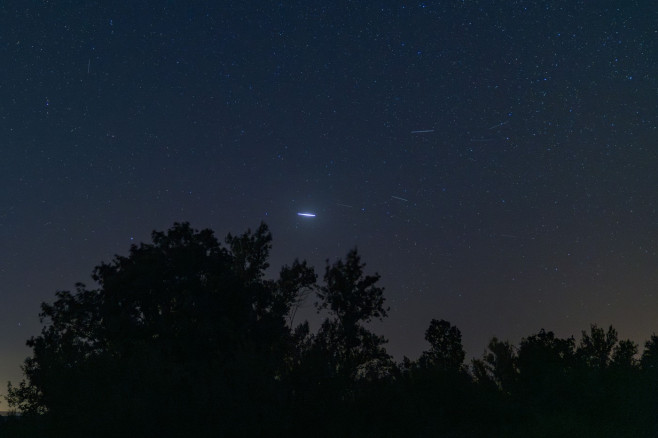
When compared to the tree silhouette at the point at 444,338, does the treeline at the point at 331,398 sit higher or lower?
lower

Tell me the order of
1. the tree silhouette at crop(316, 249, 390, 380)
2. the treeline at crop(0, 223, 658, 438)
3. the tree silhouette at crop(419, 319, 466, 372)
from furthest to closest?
the tree silhouette at crop(419, 319, 466, 372) → the tree silhouette at crop(316, 249, 390, 380) → the treeline at crop(0, 223, 658, 438)

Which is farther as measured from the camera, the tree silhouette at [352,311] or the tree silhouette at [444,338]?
the tree silhouette at [444,338]

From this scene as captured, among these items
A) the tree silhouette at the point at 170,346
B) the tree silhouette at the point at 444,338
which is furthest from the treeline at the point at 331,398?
the tree silhouette at the point at 444,338

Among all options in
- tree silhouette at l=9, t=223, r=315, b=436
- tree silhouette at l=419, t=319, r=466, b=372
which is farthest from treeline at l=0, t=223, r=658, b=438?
tree silhouette at l=419, t=319, r=466, b=372

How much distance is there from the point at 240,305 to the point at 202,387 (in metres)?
16.4

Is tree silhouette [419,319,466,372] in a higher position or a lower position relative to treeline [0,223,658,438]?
higher

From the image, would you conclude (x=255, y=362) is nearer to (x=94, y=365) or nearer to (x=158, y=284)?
(x=94, y=365)

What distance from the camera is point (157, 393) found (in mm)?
18391

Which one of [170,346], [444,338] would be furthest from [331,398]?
[444,338]

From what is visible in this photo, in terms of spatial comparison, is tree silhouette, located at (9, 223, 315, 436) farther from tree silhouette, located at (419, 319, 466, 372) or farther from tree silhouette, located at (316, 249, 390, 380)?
tree silhouette, located at (419, 319, 466, 372)

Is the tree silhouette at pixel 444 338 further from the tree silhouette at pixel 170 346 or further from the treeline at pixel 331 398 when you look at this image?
the treeline at pixel 331 398

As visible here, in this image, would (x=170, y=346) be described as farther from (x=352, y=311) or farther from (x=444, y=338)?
(x=444, y=338)

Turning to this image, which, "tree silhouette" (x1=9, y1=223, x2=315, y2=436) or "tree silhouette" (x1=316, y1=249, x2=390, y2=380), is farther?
"tree silhouette" (x1=316, y1=249, x2=390, y2=380)

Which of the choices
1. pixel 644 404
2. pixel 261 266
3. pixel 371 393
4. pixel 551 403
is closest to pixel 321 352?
pixel 371 393
